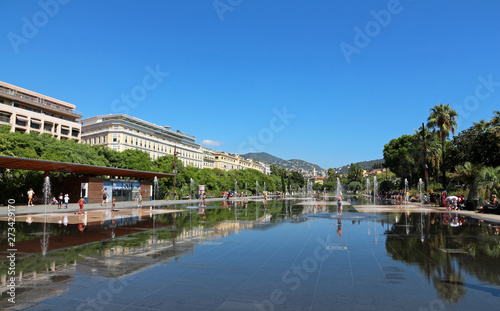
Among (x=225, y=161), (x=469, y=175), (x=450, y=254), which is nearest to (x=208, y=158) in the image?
(x=225, y=161)

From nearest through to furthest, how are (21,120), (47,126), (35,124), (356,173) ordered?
(21,120)
(35,124)
(47,126)
(356,173)

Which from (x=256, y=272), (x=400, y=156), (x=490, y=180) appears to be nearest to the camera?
(x=256, y=272)

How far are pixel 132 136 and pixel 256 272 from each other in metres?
85.5

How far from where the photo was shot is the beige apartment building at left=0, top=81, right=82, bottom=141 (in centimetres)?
6762

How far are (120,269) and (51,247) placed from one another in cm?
435

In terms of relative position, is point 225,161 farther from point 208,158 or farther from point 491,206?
point 491,206

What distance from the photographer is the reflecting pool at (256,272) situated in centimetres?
550

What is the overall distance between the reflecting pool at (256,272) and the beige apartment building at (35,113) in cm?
6668

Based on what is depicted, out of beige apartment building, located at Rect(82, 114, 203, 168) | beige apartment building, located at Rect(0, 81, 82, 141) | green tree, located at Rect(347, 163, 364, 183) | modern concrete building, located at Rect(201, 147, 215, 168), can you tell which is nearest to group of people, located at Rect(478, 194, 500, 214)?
beige apartment building, located at Rect(82, 114, 203, 168)

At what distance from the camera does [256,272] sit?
746 centimetres

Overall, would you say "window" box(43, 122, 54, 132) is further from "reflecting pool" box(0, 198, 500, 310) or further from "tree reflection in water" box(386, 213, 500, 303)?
"tree reflection in water" box(386, 213, 500, 303)

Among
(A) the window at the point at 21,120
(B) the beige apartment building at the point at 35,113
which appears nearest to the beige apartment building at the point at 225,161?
(B) the beige apartment building at the point at 35,113

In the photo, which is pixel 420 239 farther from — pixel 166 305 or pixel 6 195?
pixel 6 195

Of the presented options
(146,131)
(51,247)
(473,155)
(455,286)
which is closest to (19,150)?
(51,247)
